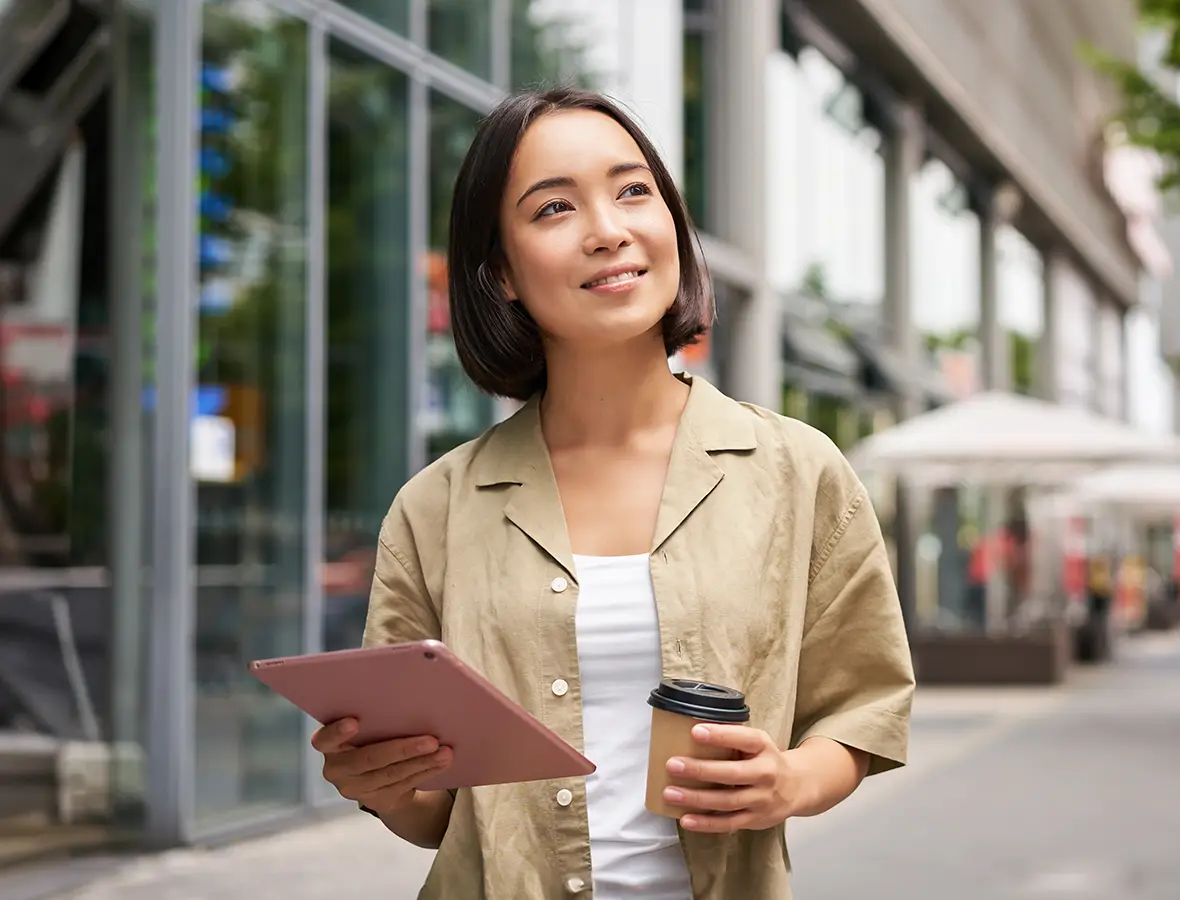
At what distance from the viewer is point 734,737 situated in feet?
6.21

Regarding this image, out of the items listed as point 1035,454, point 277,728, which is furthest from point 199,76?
point 1035,454

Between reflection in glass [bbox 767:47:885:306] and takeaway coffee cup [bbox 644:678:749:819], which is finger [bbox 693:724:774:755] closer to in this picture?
takeaway coffee cup [bbox 644:678:749:819]

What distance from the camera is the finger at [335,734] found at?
1966 millimetres

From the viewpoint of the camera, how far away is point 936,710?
1756cm

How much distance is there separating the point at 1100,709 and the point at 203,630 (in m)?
10.9

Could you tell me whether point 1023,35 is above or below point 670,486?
above

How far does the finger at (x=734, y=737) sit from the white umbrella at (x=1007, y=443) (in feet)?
54.5

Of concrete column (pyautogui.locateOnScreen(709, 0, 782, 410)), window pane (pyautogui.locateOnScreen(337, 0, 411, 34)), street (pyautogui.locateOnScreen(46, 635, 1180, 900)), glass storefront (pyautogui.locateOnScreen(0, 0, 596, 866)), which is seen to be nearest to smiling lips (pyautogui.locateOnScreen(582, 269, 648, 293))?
street (pyautogui.locateOnScreen(46, 635, 1180, 900))

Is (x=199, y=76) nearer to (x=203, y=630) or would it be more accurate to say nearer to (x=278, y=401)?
(x=278, y=401)

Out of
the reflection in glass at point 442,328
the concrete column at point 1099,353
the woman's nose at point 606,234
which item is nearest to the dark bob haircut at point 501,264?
the woman's nose at point 606,234

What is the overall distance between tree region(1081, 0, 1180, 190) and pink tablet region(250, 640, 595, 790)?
1464 centimetres

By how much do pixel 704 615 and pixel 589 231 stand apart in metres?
0.43

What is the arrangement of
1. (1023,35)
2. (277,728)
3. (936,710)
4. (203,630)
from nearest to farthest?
(203,630), (277,728), (936,710), (1023,35)

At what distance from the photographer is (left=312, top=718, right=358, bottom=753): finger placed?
6.45 ft
